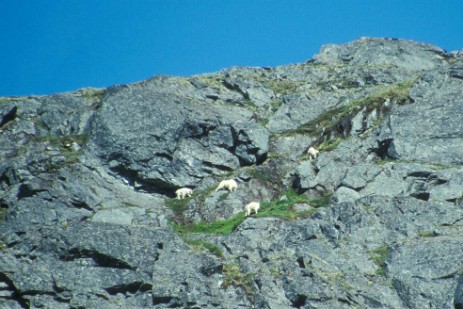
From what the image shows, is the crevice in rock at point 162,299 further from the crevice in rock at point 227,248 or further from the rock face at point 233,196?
the crevice in rock at point 227,248

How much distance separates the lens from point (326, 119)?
5191cm

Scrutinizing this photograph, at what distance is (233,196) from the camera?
42219 mm

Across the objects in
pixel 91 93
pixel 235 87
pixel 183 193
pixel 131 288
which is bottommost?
pixel 131 288

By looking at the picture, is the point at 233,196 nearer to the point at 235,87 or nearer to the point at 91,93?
Answer: the point at 235,87

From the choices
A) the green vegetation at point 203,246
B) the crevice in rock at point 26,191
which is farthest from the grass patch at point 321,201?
the crevice in rock at point 26,191

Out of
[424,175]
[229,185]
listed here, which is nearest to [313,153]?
[229,185]

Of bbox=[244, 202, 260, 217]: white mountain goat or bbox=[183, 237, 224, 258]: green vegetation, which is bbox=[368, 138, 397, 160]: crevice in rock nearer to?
bbox=[244, 202, 260, 217]: white mountain goat

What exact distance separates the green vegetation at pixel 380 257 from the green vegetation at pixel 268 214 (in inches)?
196

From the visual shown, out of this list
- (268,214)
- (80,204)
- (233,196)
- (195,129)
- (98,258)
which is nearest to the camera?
(98,258)

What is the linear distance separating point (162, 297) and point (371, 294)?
28.9ft

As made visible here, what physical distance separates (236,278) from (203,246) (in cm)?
384

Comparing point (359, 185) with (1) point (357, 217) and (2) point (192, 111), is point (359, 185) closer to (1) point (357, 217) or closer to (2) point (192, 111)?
(1) point (357, 217)

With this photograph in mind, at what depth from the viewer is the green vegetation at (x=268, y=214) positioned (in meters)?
38.1

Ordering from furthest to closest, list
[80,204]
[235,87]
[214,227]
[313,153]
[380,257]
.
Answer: [235,87]
[313,153]
[80,204]
[214,227]
[380,257]
